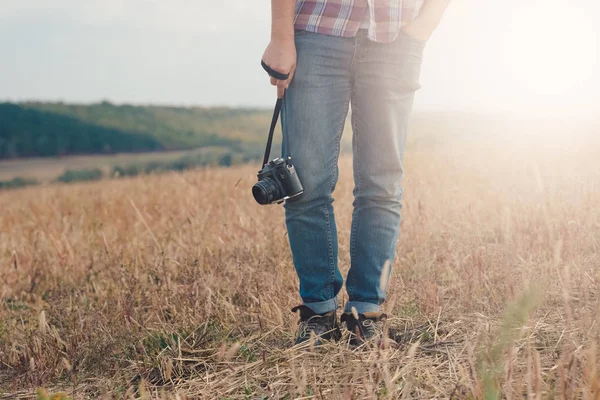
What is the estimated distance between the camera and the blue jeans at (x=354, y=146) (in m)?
2.03

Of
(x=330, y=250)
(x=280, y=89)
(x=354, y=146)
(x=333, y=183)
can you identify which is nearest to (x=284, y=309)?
(x=330, y=250)

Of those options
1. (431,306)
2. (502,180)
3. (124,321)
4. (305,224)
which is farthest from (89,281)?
(502,180)

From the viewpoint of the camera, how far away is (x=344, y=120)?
2.13 metres

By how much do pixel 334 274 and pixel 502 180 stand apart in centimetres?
384

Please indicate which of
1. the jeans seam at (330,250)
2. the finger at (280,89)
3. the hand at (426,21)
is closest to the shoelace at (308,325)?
the jeans seam at (330,250)

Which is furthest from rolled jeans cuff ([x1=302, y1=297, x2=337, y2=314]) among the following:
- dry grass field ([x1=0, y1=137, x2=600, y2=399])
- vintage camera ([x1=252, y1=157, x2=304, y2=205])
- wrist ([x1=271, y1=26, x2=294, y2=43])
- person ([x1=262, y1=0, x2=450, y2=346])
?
wrist ([x1=271, y1=26, x2=294, y2=43])

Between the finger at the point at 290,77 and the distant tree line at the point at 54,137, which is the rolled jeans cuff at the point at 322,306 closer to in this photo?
the finger at the point at 290,77

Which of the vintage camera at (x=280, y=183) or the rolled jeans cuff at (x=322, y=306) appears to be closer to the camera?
the vintage camera at (x=280, y=183)

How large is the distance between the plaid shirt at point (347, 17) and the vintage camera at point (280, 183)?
48 centimetres

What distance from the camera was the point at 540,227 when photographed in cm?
321

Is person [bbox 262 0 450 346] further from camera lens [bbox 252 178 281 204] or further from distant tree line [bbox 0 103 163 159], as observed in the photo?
distant tree line [bbox 0 103 163 159]

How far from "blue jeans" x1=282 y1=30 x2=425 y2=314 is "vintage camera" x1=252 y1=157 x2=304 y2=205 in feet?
0.13

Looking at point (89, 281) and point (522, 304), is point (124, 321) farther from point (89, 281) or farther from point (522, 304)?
point (522, 304)

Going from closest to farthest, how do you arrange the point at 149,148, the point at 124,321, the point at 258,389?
the point at 258,389, the point at 124,321, the point at 149,148
